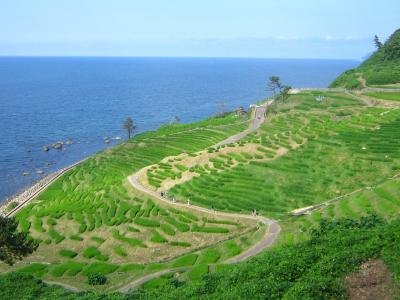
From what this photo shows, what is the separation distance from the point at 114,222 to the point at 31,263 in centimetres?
1172

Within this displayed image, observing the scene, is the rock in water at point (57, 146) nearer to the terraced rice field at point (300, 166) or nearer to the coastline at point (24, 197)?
the coastline at point (24, 197)

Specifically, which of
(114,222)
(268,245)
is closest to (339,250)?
(268,245)

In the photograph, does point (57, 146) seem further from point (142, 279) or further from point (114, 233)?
point (142, 279)

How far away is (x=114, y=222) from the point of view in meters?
57.8

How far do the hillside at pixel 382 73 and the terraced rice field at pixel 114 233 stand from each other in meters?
85.4

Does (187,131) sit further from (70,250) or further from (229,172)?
(70,250)

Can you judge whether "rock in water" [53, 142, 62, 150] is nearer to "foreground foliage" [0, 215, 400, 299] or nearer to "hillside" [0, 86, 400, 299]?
"hillside" [0, 86, 400, 299]

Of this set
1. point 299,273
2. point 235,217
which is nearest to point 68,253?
point 235,217

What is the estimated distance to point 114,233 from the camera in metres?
55.0

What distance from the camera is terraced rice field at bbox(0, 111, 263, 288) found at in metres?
46.8

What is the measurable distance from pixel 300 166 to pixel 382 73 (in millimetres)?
78536

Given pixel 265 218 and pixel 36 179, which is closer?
pixel 265 218

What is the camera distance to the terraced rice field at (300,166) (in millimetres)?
59969

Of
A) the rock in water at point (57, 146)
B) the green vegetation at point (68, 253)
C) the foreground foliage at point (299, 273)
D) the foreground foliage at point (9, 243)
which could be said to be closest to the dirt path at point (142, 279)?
the foreground foliage at point (299, 273)
